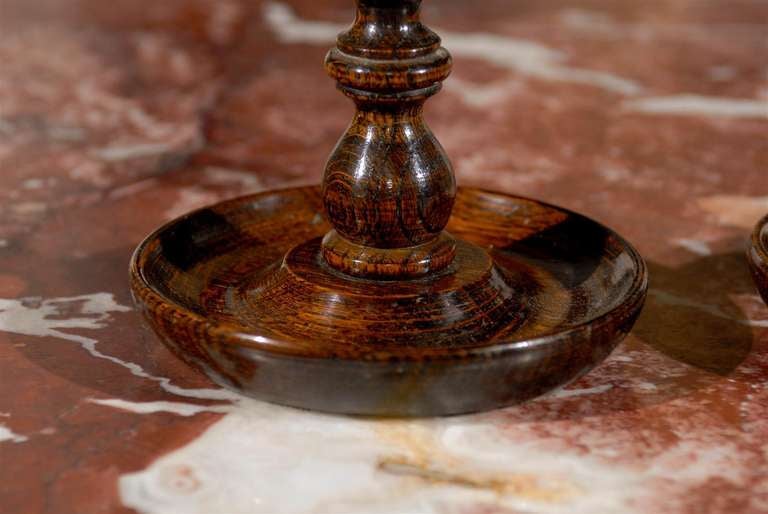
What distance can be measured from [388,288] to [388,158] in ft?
0.26

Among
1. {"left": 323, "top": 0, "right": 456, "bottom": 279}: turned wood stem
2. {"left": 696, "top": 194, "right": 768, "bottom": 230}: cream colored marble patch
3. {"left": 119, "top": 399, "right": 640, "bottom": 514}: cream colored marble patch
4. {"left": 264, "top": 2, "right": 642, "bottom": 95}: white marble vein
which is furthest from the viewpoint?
{"left": 264, "top": 2, "right": 642, "bottom": 95}: white marble vein

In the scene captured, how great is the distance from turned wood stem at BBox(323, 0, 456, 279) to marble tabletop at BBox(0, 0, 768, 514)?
12 cm

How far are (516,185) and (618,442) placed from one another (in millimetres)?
523

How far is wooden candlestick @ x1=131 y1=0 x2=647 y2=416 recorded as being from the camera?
0.59 metres

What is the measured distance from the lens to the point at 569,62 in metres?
1.51

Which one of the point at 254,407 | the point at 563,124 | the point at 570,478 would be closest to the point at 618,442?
the point at 570,478

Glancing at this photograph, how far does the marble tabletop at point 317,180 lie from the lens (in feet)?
1.95

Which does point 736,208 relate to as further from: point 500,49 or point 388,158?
point 500,49

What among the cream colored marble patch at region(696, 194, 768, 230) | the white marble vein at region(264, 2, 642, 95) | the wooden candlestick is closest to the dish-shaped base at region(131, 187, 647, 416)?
the wooden candlestick

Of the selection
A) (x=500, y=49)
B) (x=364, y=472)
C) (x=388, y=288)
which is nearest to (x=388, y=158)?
(x=388, y=288)

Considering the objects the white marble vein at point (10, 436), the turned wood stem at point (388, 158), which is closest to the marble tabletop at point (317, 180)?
the white marble vein at point (10, 436)

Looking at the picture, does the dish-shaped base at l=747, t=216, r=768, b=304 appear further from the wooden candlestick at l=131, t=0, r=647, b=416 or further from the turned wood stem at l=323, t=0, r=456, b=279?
the turned wood stem at l=323, t=0, r=456, b=279

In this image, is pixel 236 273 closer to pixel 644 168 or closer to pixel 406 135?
pixel 406 135

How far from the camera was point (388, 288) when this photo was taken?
0.70 metres
